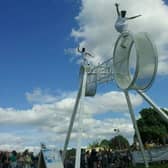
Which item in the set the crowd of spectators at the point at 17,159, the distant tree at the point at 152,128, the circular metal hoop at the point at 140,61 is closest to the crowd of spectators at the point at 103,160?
the crowd of spectators at the point at 17,159

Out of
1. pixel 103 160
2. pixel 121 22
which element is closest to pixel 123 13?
pixel 121 22

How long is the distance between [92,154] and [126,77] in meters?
8.67

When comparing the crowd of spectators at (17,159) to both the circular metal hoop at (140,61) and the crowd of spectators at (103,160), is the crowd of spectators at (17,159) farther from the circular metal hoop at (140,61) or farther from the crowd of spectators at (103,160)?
the circular metal hoop at (140,61)

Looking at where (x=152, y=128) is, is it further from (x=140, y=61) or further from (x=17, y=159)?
(x=140, y=61)

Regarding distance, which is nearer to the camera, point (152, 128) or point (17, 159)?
point (17, 159)

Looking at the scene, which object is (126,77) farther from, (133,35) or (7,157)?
(7,157)

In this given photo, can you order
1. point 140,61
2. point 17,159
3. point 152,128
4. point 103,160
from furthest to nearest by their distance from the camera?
point 152,128, point 103,160, point 17,159, point 140,61

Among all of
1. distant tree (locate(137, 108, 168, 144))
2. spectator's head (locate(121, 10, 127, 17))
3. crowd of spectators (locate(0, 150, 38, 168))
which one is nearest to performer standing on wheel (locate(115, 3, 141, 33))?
spectator's head (locate(121, 10, 127, 17))

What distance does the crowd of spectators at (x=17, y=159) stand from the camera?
25906mm

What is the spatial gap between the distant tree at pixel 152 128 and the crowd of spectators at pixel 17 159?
142 ft

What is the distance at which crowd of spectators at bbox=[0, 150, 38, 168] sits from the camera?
85.0 feet

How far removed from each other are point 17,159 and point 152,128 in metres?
47.3

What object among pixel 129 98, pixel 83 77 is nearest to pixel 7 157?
pixel 83 77

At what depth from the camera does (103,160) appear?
92.9 feet
